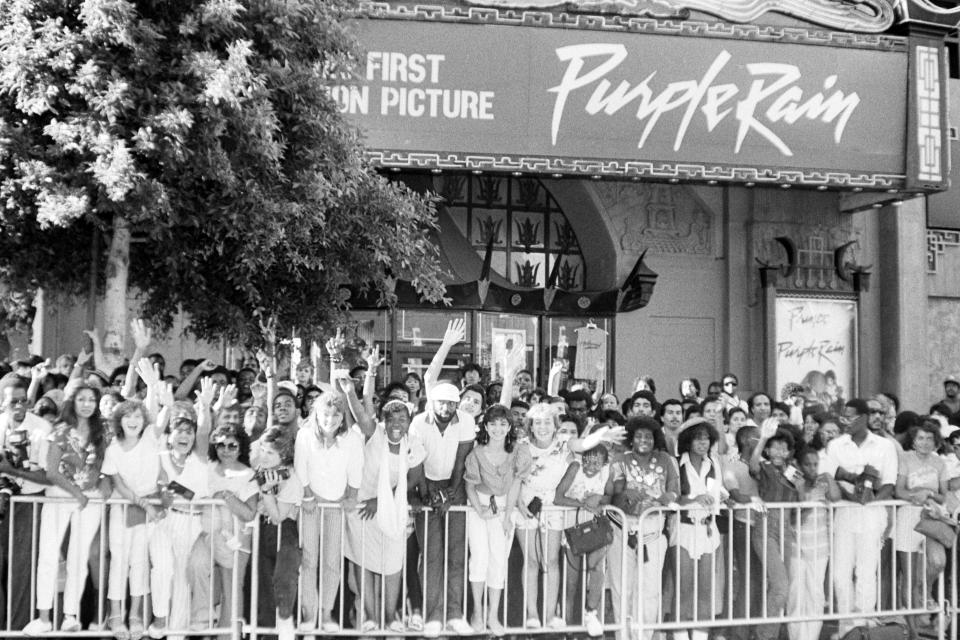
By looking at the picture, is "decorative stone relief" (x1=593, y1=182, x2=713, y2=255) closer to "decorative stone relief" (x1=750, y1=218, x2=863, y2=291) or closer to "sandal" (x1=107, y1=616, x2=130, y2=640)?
"decorative stone relief" (x1=750, y1=218, x2=863, y2=291)

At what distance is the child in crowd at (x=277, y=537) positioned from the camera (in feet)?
22.2

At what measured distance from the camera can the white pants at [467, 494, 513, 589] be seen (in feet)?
23.4

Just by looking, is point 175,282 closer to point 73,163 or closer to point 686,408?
point 73,163

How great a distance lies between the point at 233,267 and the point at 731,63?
7.98 meters

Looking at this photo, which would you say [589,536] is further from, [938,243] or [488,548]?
[938,243]

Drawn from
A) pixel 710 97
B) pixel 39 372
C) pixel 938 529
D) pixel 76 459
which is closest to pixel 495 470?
pixel 76 459

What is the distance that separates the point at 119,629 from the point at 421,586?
79.5 inches

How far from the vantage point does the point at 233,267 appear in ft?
30.5

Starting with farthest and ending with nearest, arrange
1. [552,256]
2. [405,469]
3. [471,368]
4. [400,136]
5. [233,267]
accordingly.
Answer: [552,256] → [400,136] → [471,368] → [233,267] → [405,469]

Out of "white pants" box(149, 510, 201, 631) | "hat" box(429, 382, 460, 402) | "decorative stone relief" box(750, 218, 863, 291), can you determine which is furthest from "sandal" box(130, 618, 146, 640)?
"decorative stone relief" box(750, 218, 863, 291)

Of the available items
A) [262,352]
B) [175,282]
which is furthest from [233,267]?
[262,352]

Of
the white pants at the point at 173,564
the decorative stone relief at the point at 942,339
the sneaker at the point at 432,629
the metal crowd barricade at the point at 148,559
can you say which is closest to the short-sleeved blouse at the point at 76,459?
the metal crowd barricade at the point at 148,559

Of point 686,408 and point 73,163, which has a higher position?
point 73,163

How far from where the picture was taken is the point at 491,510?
7141mm
